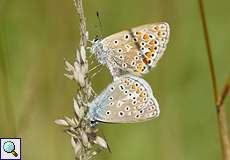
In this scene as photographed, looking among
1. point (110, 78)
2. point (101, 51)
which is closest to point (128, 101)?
point (101, 51)

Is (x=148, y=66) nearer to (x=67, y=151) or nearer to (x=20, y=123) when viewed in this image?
(x=20, y=123)

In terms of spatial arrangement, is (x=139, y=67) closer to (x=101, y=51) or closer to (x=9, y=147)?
(x=101, y=51)

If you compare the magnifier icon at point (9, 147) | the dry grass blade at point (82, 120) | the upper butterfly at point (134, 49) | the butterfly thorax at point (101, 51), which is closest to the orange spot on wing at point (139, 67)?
the upper butterfly at point (134, 49)

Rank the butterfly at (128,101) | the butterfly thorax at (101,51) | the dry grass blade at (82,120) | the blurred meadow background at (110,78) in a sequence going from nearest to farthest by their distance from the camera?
the dry grass blade at (82,120) → the butterfly at (128,101) → the butterfly thorax at (101,51) → the blurred meadow background at (110,78)

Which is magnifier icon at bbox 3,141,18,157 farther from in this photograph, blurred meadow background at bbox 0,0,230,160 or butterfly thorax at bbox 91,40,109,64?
butterfly thorax at bbox 91,40,109,64

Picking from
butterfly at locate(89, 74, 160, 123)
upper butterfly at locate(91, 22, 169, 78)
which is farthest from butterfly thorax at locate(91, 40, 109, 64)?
butterfly at locate(89, 74, 160, 123)

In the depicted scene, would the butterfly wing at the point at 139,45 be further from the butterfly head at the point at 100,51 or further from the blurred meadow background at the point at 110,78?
the blurred meadow background at the point at 110,78
